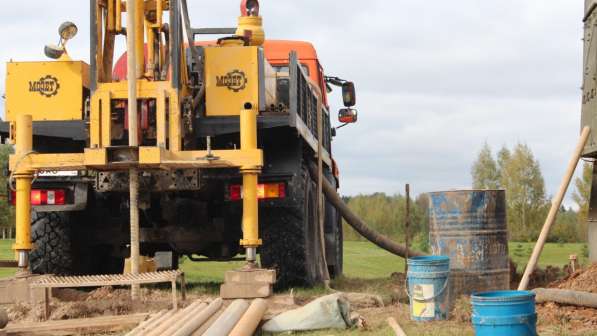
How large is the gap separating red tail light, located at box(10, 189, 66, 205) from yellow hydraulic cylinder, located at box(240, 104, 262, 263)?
2.13 m

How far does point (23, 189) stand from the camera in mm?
8844

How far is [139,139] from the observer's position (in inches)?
359

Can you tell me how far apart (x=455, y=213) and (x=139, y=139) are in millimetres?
2934

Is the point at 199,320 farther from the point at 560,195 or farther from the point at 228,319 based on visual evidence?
the point at 560,195

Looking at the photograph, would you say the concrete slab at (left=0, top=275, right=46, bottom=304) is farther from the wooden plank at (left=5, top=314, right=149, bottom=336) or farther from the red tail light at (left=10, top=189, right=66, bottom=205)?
the red tail light at (left=10, top=189, right=66, bottom=205)

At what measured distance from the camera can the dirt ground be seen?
7.34 metres

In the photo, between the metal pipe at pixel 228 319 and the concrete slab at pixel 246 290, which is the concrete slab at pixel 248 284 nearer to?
the concrete slab at pixel 246 290

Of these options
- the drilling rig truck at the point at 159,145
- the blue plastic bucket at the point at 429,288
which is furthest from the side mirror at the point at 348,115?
the blue plastic bucket at the point at 429,288

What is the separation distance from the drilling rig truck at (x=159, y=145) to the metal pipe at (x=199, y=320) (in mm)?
936

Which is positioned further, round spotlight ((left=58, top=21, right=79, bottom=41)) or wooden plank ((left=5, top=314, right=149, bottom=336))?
round spotlight ((left=58, top=21, right=79, bottom=41))

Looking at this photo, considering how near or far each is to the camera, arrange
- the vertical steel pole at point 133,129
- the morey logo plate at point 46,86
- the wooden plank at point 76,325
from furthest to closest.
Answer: the morey logo plate at point 46,86, the vertical steel pole at point 133,129, the wooden plank at point 76,325

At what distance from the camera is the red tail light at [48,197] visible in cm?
985

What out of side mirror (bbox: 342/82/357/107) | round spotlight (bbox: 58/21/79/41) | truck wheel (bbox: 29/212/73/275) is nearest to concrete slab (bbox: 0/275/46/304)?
truck wheel (bbox: 29/212/73/275)

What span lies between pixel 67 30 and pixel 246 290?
10.2ft
